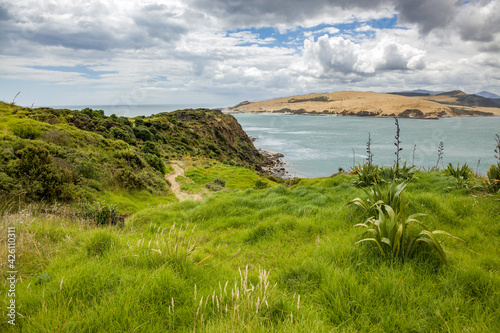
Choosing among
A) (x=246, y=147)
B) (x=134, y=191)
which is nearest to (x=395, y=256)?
(x=134, y=191)

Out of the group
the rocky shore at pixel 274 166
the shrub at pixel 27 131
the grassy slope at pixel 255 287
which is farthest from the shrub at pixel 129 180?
the rocky shore at pixel 274 166

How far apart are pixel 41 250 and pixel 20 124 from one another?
15978 millimetres

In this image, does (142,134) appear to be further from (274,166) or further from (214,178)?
(274,166)

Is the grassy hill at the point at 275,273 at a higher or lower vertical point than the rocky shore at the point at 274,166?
higher

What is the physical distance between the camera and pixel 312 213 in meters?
6.81

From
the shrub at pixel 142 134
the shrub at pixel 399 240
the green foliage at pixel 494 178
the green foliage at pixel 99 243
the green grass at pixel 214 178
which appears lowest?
the green grass at pixel 214 178

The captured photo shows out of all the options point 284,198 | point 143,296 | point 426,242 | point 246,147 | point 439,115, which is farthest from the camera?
point 439,115

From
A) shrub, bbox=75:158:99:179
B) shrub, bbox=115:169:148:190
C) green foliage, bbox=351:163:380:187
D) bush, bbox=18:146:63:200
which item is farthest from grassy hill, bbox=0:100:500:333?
shrub, bbox=115:169:148:190

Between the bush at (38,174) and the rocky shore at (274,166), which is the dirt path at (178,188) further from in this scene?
the rocky shore at (274,166)

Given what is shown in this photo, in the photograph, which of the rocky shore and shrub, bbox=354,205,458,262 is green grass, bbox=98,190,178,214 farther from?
the rocky shore

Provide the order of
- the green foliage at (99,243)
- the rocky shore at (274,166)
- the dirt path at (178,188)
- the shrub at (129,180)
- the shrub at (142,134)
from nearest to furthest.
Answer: the green foliage at (99,243) → the shrub at (129,180) → the dirt path at (178,188) → the shrub at (142,134) → the rocky shore at (274,166)

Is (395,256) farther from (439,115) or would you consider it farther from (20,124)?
(439,115)

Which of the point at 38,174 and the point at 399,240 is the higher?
the point at 399,240

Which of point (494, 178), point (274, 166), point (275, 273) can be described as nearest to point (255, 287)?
point (275, 273)
